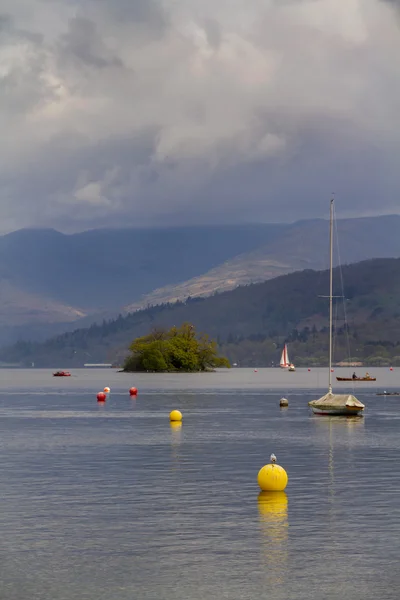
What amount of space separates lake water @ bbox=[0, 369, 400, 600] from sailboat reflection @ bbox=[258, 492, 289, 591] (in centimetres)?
7

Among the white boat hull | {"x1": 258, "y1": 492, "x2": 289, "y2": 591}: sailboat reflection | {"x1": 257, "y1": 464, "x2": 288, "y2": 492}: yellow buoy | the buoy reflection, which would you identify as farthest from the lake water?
the white boat hull

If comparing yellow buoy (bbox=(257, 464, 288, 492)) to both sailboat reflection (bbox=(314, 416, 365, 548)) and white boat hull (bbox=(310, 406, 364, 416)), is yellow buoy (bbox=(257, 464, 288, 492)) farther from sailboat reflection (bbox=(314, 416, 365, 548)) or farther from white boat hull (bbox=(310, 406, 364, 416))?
white boat hull (bbox=(310, 406, 364, 416))

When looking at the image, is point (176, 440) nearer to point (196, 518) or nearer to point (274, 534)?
point (196, 518)

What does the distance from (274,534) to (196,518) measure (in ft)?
17.8

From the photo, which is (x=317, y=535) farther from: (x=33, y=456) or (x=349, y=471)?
(x=33, y=456)

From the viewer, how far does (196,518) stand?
54.2 m

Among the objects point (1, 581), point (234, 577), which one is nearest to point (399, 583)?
point (234, 577)

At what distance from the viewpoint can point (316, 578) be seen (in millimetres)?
40781

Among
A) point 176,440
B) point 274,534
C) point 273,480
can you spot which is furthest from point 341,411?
point 274,534

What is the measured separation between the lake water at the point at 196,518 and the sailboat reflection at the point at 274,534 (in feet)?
0.24

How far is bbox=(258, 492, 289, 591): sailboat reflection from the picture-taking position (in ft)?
137

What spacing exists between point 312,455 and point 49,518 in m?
38.0

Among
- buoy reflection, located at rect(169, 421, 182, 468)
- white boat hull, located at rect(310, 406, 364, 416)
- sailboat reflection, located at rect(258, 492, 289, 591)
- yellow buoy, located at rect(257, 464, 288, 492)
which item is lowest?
sailboat reflection, located at rect(258, 492, 289, 591)

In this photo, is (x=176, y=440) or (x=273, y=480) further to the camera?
(x=176, y=440)
